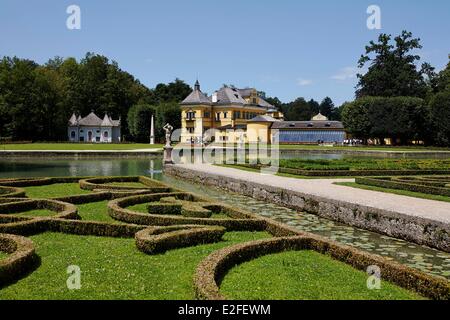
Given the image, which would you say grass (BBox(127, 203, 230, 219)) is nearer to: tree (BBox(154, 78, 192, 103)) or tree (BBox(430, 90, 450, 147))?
tree (BBox(430, 90, 450, 147))

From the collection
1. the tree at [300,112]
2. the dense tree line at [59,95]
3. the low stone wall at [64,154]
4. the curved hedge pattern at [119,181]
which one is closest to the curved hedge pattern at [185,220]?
the curved hedge pattern at [119,181]

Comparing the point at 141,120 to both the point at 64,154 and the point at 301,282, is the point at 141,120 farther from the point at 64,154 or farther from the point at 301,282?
the point at 301,282

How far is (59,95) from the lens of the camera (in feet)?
213

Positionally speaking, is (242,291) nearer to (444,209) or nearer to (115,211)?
(115,211)

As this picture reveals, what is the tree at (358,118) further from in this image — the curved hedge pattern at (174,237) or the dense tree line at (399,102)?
the curved hedge pattern at (174,237)

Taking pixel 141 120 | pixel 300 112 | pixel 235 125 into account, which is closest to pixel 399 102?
pixel 235 125

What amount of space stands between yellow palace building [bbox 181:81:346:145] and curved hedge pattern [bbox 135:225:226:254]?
5266cm

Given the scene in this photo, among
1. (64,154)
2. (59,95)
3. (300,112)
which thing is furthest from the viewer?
(300,112)

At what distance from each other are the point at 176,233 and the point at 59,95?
204ft

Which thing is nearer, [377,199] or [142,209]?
[142,209]

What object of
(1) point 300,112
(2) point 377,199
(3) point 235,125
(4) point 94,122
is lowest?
(2) point 377,199

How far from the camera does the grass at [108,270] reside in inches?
215

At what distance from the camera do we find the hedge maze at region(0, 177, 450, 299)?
19.1 ft

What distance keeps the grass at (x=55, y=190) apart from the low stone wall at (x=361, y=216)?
215 inches
